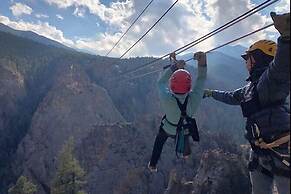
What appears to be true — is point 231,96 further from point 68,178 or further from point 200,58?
point 68,178

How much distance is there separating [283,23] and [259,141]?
160 centimetres

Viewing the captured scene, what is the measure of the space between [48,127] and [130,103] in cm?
3551

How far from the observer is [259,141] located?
16.4ft

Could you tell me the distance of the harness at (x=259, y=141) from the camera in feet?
15.5

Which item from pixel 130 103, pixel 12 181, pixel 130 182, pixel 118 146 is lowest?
pixel 12 181

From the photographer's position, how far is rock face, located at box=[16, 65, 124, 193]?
83188 mm

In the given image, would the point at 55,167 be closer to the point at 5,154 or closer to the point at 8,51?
the point at 5,154

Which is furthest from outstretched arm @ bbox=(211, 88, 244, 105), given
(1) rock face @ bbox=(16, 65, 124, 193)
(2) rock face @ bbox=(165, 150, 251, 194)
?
(1) rock face @ bbox=(16, 65, 124, 193)

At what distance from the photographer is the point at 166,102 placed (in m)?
7.20

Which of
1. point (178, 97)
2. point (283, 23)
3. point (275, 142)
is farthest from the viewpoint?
point (178, 97)

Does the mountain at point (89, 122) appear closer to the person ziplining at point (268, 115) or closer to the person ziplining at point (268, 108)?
the person ziplining at point (268, 108)

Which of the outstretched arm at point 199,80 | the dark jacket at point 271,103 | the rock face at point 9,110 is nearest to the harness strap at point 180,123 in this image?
the outstretched arm at point 199,80

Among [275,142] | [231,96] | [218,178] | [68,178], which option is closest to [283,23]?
[275,142]

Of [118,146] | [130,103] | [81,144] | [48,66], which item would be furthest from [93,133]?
[48,66]
